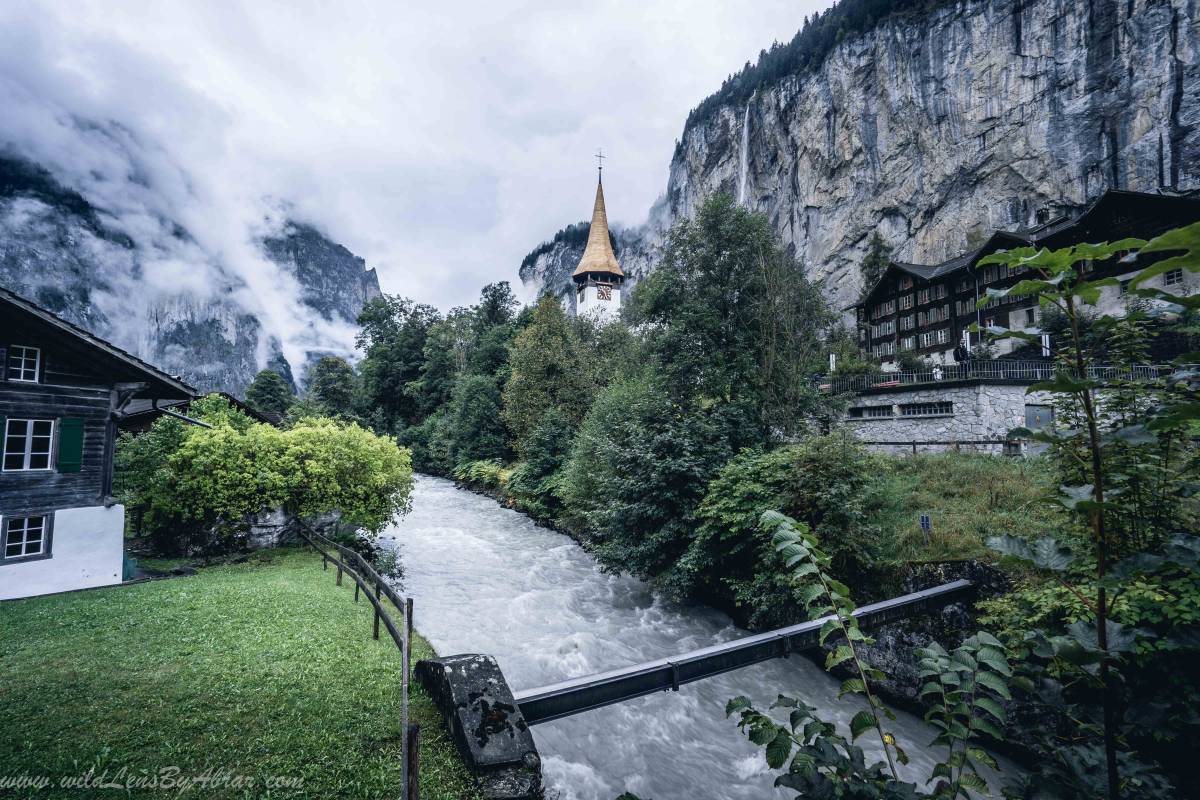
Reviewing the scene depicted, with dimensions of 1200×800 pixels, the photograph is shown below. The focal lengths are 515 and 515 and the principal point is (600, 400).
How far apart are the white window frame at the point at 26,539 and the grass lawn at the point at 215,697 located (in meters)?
1.86

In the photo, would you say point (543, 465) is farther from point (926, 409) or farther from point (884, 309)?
point (884, 309)

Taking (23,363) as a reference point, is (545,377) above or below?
above

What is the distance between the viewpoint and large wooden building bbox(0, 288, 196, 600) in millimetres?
10781

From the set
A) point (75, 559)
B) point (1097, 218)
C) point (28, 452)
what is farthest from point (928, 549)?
point (1097, 218)

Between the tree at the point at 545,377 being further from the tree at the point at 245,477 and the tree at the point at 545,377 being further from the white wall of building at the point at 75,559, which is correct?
the white wall of building at the point at 75,559

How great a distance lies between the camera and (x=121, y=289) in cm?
7962

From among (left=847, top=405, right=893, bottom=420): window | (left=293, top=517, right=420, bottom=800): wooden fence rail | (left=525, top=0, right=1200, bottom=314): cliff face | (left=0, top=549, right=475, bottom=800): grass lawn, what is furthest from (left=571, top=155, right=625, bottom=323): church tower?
(left=0, top=549, right=475, bottom=800): grass lawn

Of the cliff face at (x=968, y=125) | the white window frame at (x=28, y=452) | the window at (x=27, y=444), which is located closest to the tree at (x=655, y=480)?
the white window frame at (x=28, y=452)

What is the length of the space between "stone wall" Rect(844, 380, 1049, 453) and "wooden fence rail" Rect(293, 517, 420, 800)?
13417mm

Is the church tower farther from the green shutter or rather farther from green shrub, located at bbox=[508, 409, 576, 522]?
the green shutter

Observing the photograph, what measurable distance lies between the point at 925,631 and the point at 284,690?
914cm

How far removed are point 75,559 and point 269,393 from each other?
149ft

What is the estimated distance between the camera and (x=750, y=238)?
17078mm

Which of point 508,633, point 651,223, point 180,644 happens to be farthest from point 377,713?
point 651,223
